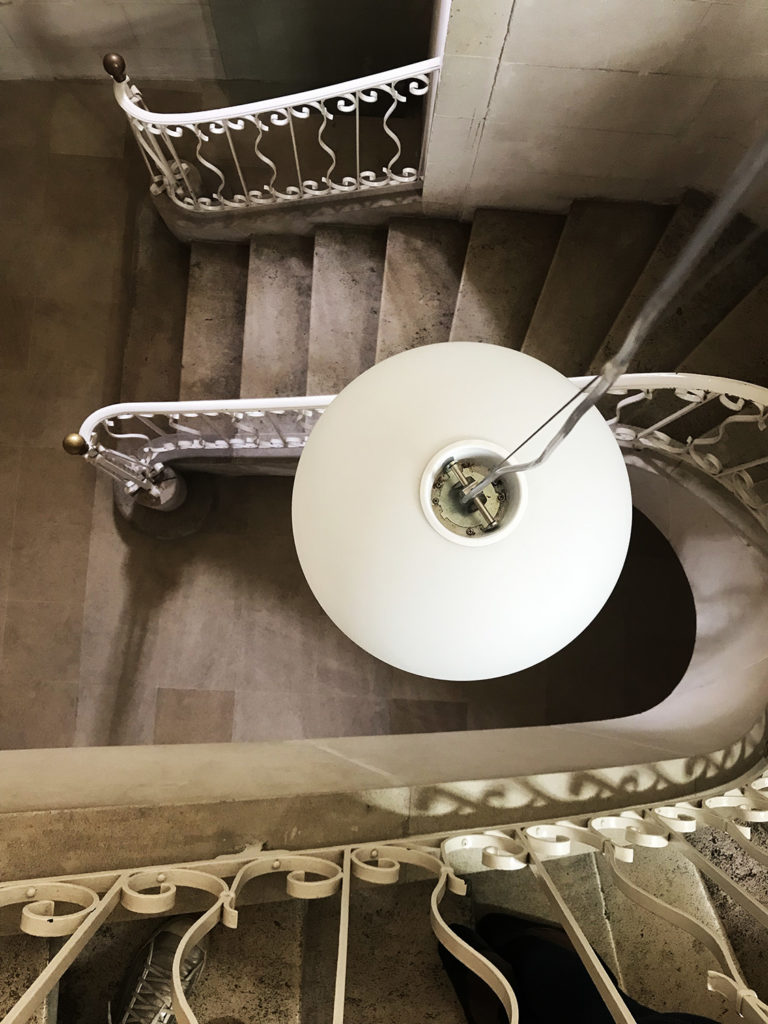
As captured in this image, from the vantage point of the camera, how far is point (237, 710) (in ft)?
12.6

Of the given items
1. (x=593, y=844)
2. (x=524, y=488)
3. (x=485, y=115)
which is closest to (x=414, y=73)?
(x=485, y=115)

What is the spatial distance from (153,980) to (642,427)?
8.16 ft

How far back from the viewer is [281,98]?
2789 millimetres

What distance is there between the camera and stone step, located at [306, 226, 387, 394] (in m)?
3.39

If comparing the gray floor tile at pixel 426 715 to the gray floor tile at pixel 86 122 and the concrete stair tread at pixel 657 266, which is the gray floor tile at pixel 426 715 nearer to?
the concrete stair tread at pixel 657 266

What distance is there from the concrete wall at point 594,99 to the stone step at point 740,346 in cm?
47

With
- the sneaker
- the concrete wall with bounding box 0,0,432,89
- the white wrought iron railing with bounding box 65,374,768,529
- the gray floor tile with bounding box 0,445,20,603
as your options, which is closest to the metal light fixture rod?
the white wrought iron railing with bounding box 65,374,768,529

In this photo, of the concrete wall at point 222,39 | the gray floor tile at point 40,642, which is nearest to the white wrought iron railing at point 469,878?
the gray floor tile at point 40,642

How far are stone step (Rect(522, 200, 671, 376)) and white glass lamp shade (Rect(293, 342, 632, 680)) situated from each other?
2.15m

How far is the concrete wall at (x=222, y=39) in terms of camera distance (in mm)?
3912

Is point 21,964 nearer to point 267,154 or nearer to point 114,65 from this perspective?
point 114,65

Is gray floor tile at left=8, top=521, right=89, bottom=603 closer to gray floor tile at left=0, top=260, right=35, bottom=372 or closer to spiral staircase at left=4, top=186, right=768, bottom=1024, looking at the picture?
spiral staircase at left=4, top=186, right=768, bottom=1024

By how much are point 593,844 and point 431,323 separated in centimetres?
241

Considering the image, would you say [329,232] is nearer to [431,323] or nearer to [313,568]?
[431,323]
